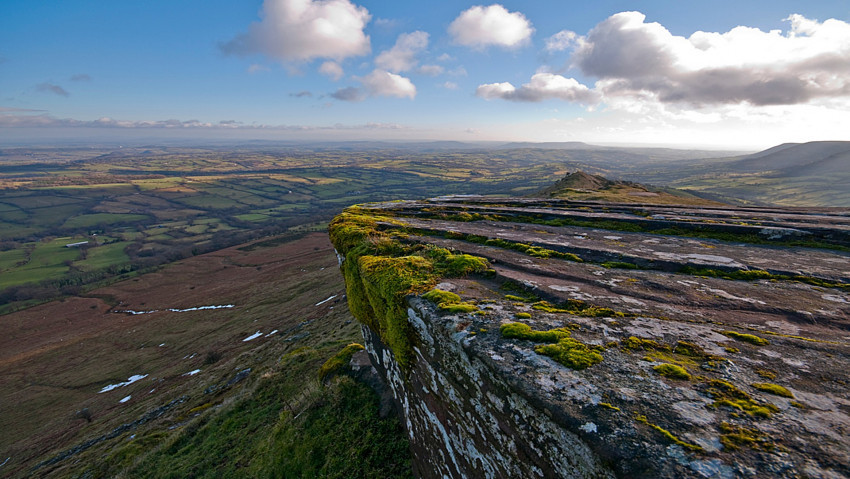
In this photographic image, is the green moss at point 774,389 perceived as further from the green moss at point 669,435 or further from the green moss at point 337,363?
the green moss at point 337,363

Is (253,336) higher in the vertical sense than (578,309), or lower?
lower

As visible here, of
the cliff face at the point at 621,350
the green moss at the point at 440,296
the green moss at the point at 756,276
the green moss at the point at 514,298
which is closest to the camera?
the cliff face at the point at 621,350

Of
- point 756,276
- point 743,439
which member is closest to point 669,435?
point 743,439

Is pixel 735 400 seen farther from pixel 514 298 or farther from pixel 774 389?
pixel 514 298

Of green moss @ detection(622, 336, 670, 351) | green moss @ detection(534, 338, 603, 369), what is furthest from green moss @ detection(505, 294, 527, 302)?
green moss @ detection(622, 336, 670, 351)

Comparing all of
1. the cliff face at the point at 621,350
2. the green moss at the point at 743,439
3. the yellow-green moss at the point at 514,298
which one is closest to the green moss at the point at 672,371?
the cliff face at the point at 621,350

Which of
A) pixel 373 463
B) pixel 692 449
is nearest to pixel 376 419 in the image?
pixel 373 463

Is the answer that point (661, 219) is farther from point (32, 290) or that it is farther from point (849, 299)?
point (32, 290)
